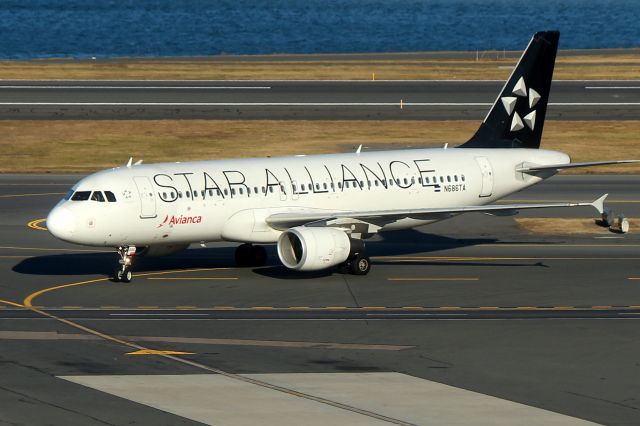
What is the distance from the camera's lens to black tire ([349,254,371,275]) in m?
52.1

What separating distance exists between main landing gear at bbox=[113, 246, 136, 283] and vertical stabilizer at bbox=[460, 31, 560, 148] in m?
17.6

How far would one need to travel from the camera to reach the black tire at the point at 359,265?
171 ft

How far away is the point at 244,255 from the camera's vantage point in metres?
54.3

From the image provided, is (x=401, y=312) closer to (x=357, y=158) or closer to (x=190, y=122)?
(x=357, y=158)

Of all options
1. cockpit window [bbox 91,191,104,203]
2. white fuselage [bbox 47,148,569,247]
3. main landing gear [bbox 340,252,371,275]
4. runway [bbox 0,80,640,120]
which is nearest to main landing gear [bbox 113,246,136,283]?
white fuselage [bbox 47,148,569,247]

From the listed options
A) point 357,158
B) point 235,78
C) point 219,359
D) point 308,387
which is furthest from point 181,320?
point 235,78

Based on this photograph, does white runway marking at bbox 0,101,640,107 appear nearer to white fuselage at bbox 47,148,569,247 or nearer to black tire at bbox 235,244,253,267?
white fuselage at bbox 47,148,569,247

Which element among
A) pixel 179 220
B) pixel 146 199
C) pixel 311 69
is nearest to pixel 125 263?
pixel 179 220

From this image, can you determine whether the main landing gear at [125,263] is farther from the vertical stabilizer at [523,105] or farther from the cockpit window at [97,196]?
the vertical stabilizer at [523,105]

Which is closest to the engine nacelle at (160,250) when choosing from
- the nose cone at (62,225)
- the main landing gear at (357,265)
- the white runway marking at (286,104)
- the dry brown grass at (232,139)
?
the nose cone at (62,225)

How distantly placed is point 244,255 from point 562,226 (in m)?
18.0

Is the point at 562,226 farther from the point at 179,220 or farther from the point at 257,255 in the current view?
the point at 179,220

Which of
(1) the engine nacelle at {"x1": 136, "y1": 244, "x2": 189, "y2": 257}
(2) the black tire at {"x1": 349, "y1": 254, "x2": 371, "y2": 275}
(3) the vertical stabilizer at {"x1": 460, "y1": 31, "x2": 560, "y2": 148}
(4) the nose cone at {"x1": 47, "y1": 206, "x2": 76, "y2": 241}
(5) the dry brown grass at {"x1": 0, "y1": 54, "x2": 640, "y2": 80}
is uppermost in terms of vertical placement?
(5) the dry brown grass at {"x1": 0, "y1": 54, "x2": 640, "y2": 80}

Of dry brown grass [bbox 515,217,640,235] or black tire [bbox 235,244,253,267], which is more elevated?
dry brown grass [bbox 515,217,640,235]
